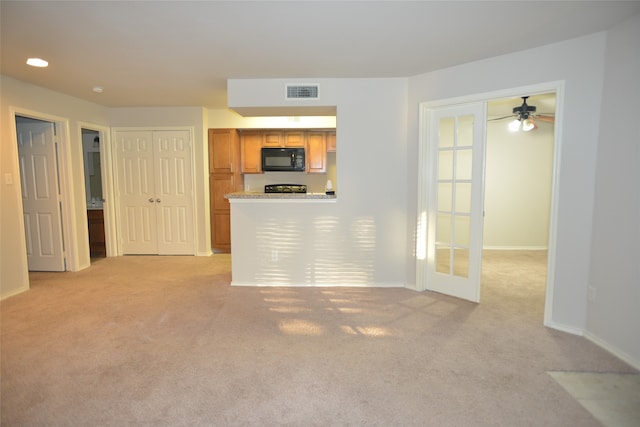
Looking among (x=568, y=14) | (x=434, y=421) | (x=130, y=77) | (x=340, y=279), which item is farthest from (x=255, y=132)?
(x=434, y=421)

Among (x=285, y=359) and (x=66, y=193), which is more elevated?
(x=66, y=193)

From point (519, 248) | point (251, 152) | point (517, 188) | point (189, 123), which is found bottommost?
point (519, 248)

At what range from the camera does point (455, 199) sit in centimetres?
357

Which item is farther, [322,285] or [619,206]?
[322,285]

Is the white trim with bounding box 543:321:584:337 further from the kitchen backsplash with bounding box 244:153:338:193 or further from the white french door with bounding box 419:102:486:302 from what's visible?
the kitchen backsplash with bounding box 244:153:338:193

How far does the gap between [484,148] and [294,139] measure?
126 inches

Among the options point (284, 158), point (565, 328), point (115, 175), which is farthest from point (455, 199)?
point (115, 175)

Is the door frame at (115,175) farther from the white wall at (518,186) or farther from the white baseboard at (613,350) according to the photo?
the white baseboard at (613,350)

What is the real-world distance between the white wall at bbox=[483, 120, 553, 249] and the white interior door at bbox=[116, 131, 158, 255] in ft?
19.1

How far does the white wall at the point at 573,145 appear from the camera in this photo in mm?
2664

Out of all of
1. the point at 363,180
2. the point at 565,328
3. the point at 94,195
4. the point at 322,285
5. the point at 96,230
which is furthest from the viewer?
the point at 94,195

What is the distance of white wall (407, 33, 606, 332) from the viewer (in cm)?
266

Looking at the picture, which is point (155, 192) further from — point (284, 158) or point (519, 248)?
point (519, 248)

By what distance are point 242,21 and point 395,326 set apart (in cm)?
273
